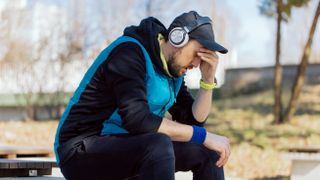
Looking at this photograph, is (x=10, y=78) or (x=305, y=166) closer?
(x=305, y=166)

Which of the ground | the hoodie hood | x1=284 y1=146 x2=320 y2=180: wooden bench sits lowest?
the ground

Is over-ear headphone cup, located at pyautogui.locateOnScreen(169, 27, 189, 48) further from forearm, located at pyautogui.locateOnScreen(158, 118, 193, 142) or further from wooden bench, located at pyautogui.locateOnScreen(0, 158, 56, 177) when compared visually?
wooden bench, located at pyautogui.locateOnScreen(0, 158, 56, 177)

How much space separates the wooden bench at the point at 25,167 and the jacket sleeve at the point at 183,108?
1473 millimetres

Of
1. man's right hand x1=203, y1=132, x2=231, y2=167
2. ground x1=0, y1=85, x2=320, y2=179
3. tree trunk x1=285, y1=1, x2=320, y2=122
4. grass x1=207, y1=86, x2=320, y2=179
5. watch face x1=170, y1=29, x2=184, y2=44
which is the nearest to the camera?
watch face x1=170, y1=29, x2=184, y2=44

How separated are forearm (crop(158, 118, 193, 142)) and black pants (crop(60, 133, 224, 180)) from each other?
0.27 feet

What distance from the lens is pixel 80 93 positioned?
120 inches

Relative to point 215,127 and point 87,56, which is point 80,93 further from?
point 87,56

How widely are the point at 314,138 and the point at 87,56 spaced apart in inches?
363

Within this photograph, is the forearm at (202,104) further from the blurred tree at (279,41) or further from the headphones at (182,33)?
the blurred tree at (279,41)

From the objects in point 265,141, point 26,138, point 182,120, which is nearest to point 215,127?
point 265,141

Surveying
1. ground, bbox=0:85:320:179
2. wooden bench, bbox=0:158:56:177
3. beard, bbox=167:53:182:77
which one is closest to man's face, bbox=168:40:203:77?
beard, bbox=167:53:182:77

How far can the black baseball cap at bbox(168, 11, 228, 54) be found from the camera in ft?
9.75

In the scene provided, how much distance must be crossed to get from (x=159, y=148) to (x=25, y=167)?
81.6 inches

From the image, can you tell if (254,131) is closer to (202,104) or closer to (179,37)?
(202,104)
